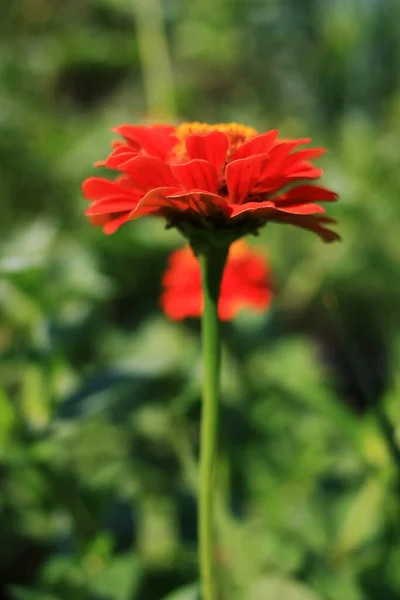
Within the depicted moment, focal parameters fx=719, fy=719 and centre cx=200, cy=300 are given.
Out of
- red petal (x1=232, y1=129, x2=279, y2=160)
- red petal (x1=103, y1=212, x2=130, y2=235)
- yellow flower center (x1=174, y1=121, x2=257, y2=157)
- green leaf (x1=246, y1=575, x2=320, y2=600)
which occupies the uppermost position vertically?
yellow flower center (x1=174, y1=121, x2=257, y2=157)

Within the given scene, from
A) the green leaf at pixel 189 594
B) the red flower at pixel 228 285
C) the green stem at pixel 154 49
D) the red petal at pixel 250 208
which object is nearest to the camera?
the red petal at pixel 250 208

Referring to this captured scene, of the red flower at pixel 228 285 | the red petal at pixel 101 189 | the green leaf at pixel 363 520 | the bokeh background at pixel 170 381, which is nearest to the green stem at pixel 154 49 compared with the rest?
the bokeh background at pixel 170 381

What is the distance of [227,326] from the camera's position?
3.28 ft

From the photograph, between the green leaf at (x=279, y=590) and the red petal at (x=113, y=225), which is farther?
the green leaf at (x=279, y=590)

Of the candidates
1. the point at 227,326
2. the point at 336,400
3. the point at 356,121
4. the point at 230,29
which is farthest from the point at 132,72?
the point at 336,400

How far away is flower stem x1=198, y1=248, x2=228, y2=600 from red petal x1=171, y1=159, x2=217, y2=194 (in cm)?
5

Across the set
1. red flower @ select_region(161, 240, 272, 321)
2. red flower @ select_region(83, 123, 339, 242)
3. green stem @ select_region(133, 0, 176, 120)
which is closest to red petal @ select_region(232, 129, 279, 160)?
red flower @ select_region(83, 123, 339, 242)

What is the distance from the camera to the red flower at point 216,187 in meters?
0.42

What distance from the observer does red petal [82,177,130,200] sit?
1.55ft

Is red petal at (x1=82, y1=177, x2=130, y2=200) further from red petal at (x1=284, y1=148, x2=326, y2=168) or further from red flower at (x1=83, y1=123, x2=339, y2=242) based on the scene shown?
red petal at (x1=284, y1=148, x2=326, y2=168)

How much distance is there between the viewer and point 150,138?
19.9 inches

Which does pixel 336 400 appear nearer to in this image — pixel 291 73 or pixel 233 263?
pixel 233 263

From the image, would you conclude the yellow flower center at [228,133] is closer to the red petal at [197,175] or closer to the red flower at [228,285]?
the red petal at [197,175]

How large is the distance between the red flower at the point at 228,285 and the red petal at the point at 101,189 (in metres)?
0.37
